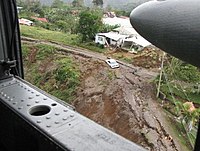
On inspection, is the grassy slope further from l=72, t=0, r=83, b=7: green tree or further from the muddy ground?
l=72, t=0, r=83, b=7: green tree

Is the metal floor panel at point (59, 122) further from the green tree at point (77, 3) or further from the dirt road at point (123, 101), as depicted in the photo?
the green tree at point (77, 3)

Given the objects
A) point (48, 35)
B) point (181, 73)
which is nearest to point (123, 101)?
point (181, 73)

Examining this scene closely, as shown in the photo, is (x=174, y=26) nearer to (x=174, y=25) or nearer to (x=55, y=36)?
(x=174, y=25)

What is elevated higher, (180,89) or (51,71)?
(180,89)

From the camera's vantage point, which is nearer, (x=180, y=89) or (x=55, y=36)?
(x=180, y=89)

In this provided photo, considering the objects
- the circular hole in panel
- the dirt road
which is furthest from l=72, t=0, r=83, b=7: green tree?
the circular hole in panel
